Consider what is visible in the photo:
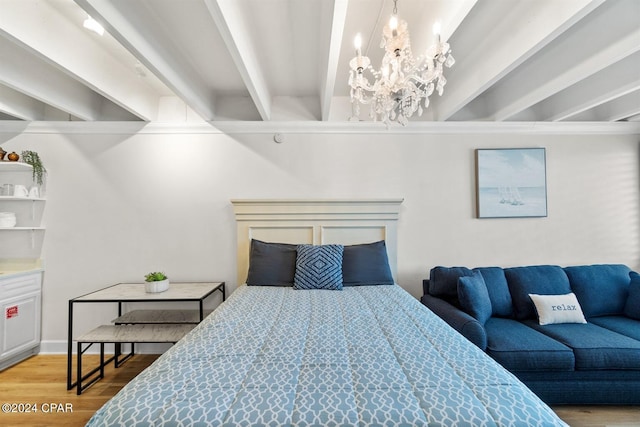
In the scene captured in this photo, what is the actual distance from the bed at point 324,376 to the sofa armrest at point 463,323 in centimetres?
43

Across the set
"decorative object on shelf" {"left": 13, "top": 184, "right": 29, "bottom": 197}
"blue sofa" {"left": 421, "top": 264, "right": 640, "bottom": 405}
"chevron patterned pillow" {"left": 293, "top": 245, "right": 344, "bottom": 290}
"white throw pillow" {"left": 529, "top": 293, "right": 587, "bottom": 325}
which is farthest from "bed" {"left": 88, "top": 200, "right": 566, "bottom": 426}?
"decorative object on shelf" {"left": 13, "top": 184, "right": 29, "bottom": 197}

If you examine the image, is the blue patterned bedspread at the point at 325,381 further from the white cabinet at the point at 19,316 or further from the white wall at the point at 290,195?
the white cabinet at the point at 19,316

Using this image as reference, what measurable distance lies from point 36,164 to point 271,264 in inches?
99.2

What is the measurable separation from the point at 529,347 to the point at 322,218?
1.90 m

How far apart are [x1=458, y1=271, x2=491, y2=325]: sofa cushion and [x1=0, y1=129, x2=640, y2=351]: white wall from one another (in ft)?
2.21

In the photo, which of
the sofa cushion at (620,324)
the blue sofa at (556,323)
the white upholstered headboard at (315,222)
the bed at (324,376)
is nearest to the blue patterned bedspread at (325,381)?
the bed at (324,376)

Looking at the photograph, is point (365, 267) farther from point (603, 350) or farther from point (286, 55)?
point (286, 55)

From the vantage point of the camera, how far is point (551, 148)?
9.91 ft

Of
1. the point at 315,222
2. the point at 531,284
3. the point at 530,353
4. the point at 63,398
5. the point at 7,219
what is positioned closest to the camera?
the point at 530,353

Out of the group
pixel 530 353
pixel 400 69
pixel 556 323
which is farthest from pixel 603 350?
pixel 400 69

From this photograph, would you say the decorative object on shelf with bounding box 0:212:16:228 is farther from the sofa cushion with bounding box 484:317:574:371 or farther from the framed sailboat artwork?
the framed sailboat artwork

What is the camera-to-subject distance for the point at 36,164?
2795 millimetres

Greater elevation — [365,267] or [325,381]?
[365,267]

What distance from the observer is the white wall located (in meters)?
2.91
